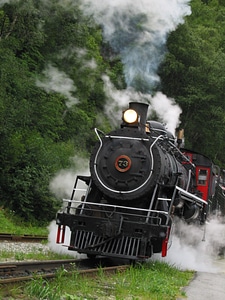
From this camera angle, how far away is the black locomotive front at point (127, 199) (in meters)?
8.54

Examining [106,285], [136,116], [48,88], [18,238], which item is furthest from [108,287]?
[48,88]

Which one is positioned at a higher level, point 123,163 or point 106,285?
point 123,163

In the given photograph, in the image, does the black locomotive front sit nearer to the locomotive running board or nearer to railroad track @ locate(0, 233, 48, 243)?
the locomotive running board

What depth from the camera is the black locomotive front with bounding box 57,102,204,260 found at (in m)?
8.54

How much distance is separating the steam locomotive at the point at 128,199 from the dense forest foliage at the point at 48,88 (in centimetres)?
604

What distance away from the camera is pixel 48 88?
1767cm

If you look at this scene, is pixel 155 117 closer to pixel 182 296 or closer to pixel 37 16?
pixel 37 16

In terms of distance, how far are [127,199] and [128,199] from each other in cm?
2

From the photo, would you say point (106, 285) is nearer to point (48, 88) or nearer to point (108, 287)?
point (108, 287)

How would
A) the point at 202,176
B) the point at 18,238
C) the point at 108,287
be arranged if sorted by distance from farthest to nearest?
the point at 202,176 < the point at 18,238 < the point at 108,287

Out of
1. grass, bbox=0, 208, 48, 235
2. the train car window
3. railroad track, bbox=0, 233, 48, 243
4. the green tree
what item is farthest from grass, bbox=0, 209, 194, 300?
the green tree

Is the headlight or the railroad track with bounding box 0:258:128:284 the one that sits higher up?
the headlight

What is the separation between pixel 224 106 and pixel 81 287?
74.1 ft

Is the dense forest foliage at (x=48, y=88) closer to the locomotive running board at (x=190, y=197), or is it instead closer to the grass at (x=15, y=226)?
the grass at (x=15, y=226)
